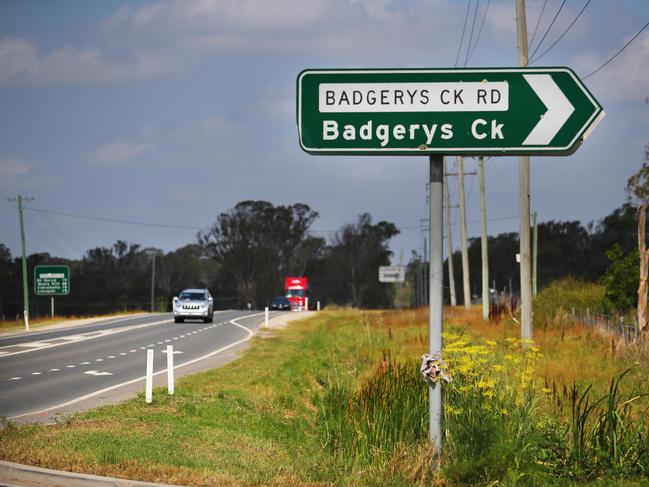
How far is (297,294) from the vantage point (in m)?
93.4

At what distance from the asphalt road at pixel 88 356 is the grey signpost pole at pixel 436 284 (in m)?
8.32

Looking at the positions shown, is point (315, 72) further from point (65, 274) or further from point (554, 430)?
point (65, 274)

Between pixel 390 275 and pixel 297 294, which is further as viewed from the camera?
pixel 390 275

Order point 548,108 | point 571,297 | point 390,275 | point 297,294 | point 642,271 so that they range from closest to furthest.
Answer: point 548,108 → point 642,271 → point 571,297 → point 297,294 → point 390,275

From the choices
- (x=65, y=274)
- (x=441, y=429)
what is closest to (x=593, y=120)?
(x=441, y=429)

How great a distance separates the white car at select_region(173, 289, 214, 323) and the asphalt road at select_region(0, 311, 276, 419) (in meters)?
1.83

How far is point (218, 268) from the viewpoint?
133875 mm

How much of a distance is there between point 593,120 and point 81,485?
548 centimetres

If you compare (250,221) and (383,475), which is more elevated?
(250,221)

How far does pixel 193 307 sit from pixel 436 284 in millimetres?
44134

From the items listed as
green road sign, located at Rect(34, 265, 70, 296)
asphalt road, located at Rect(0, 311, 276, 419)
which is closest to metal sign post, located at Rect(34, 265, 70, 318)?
green road sign, located at Rect(34, 265, 70, 296)

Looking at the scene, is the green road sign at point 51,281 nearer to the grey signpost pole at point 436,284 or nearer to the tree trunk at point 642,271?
the tree trunk at point 642,271

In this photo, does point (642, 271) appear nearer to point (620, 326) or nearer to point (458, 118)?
point (620, 326)

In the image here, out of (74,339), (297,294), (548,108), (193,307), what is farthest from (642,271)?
(297,294)
